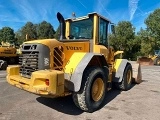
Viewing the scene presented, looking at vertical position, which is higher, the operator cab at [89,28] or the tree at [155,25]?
the tree at [155,25]

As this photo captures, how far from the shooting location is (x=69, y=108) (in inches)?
222

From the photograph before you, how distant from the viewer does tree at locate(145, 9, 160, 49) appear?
36.8m

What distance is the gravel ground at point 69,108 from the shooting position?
500 centimetres

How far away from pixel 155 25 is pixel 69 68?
3492 cm

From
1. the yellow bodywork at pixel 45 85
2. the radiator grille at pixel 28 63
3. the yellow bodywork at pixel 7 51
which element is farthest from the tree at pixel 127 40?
the yellow bodywork at pixel 45 85

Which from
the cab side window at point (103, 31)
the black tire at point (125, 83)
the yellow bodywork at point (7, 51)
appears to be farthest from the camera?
the yellow bodywork at point (7, 51)

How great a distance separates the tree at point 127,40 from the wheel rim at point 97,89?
3466 centimetres

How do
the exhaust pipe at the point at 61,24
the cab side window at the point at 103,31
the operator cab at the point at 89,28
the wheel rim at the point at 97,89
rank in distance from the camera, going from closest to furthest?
the wheel rim at the point at 97,89 → the exhaust pipe at the point at 61,24 → the operator cab at the point at 89,28 → the cab side window at the point at 103,31

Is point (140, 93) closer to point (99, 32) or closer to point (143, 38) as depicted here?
point (99, 32)

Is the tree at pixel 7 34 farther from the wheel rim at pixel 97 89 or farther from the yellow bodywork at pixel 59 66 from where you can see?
the wheel rim at pixel 97 89

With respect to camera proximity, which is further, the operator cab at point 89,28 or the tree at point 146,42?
the tree at point 146,42

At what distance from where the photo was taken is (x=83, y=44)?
6055 millimetres

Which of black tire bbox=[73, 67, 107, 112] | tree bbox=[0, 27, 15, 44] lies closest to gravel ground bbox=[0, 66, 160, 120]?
black tire bbox=[73, 67, 107, 112]

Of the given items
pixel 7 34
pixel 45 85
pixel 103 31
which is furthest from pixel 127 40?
pixel 7 34
